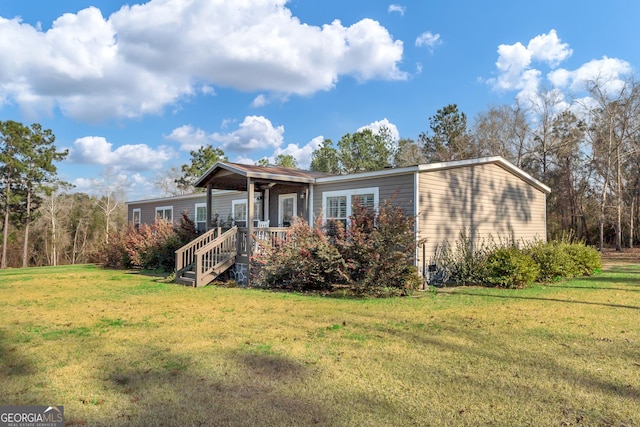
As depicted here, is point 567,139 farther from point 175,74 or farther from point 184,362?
point 184,362

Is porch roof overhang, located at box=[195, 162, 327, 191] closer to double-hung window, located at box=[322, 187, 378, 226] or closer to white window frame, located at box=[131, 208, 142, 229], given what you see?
double-hung window, located at box=[322, 187, 378, 226]

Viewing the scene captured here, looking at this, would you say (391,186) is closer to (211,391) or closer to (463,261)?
(463,261)

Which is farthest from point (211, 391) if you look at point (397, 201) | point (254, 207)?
point (254, 207)

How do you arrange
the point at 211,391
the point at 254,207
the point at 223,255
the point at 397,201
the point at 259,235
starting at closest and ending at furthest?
the point at 211,391
the point at 397,201
the point at 223,255
the point at 259,235
the point at 254,207

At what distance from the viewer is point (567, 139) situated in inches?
1127

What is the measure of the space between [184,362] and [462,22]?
52.7ft

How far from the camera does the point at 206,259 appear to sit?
10992 mm

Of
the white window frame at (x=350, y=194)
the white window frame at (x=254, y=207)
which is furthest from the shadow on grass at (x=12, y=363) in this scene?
the white window frame at (x=254, y=207)

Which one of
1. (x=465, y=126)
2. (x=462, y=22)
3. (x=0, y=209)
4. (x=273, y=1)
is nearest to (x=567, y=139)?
(x=465, y=126)

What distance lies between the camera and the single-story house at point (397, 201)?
34.0ft

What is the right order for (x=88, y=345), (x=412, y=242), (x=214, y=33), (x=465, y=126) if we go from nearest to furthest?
1. (x=88, y=345)
2. (x=412, y=242)
3. (x=214, y=33)
4. (x=465, y=126)

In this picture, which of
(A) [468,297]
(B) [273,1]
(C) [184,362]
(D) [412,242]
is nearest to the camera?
(C) [184,362]

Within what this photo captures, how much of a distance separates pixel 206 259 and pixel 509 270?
8127 millimetres

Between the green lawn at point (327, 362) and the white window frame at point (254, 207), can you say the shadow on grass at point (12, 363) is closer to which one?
the green lawn at point (327, 362)
